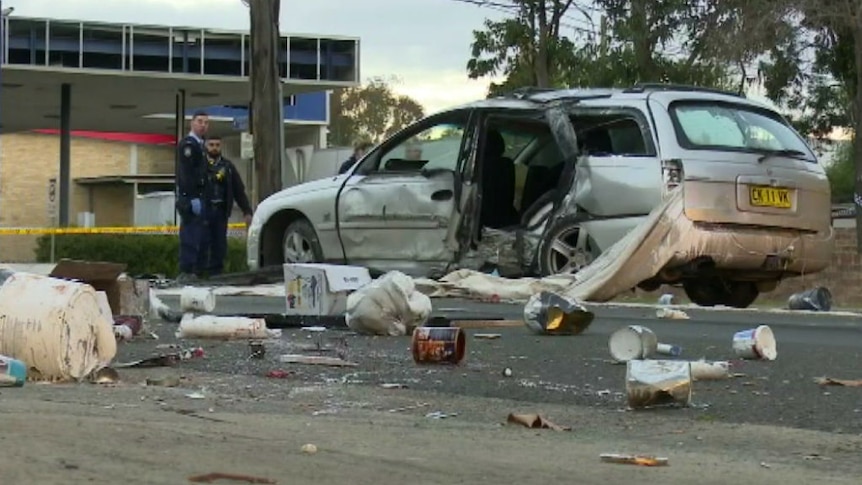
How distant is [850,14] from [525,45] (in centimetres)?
845

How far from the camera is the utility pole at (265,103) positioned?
20078 mm

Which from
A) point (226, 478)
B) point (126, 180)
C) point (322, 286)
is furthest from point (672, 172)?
point (126, 180)

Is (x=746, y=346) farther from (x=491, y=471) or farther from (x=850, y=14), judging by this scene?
(x=850, y=14)

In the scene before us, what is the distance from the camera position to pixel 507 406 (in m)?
5.46

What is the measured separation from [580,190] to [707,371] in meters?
5.71

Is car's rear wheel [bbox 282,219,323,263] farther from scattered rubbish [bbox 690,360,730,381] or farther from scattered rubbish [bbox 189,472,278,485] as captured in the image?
scattered rubbish [bbox 189,472,278,485]

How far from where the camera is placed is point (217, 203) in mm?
15734

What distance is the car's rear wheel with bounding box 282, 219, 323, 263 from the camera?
13930mm

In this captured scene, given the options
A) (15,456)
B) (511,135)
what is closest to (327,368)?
(15,456)

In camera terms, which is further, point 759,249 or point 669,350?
point 759,249

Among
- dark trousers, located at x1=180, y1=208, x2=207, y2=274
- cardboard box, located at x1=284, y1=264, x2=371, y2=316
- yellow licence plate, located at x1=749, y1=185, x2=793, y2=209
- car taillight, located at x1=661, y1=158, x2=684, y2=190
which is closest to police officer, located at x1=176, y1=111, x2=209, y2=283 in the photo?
dark trousers, located at x1=180, y1=208, x2=207, y2=274

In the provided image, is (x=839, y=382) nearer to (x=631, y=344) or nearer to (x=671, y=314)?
(x=631, y=344)

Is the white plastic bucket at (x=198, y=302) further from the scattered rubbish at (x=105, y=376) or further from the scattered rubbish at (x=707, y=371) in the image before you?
the scattered rubbish at (x=707, y=371)

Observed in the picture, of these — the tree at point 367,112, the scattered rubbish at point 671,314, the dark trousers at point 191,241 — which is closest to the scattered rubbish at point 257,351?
the scattered rubbish at point 671,314
